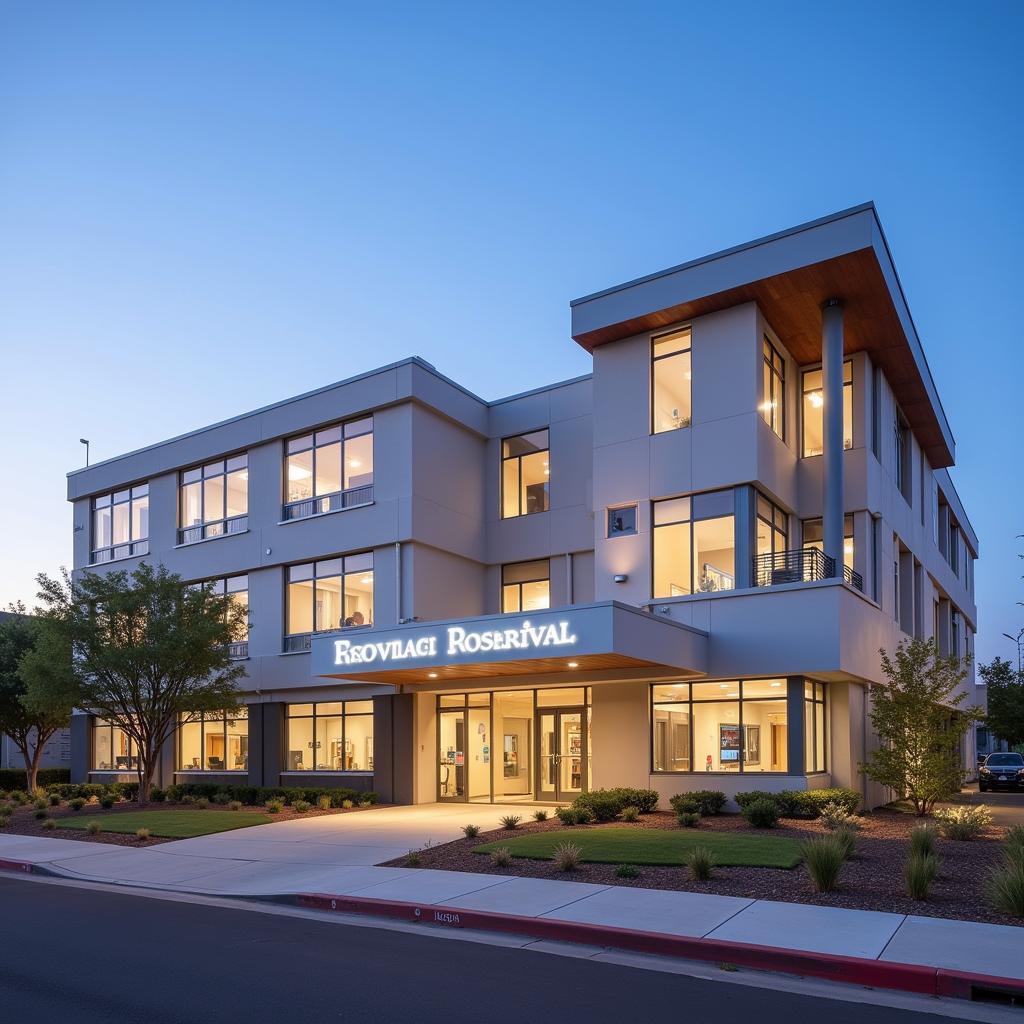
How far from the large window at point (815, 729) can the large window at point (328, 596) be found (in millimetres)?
12291

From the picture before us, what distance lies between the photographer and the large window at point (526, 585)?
3003cm

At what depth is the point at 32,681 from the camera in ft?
93.2

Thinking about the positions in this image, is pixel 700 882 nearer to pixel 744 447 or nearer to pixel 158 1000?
pixel 158 1000

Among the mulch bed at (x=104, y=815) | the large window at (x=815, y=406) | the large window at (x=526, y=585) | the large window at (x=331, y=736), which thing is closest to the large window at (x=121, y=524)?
the large window at (x=331, y=736)

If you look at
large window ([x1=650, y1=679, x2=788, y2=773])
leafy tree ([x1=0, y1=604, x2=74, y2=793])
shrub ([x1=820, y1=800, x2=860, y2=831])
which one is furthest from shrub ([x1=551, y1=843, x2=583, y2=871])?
leafy tree ([x1=0, y1=604, x2=74, y2=793])

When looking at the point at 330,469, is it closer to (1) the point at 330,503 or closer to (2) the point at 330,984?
(1) the point at 330,503

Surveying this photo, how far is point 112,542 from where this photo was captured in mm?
37469

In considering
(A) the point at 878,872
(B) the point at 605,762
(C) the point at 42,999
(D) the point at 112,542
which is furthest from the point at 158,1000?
(D) the point at 112,542

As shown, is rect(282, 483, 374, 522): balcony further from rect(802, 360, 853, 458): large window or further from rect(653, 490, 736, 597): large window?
rect(802, 360, 853, 458): large window

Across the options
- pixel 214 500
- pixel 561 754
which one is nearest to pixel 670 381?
pixel 561 754

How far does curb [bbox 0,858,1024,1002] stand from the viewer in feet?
27.6

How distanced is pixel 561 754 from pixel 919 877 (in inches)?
586

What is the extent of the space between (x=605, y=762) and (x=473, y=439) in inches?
450

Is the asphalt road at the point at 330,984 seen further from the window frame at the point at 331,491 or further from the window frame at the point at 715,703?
the window frame at the point at 331,491
